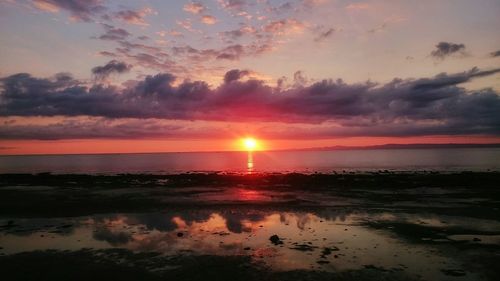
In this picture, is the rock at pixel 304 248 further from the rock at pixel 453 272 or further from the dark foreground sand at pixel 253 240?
the rock at pixel 453 272

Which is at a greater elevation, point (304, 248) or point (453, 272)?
point (304, 248)

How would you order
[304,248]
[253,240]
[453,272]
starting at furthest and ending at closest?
[253,240] < [304,248] < [453,272]

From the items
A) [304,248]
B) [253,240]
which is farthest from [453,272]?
[253,240]

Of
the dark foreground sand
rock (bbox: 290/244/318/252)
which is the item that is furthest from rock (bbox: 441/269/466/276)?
rock (bbox: 290/244/318/252)

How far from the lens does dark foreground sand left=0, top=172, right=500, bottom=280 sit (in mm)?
13477

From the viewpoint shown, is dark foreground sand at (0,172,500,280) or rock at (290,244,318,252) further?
rock at (290,244,318,252)

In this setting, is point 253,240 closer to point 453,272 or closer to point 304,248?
point 304,248

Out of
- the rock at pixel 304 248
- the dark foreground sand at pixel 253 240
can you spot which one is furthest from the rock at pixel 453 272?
the rock at pixel 304 248

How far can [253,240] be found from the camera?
18094mm

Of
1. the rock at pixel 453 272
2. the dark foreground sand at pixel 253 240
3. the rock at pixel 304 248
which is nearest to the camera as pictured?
the rock at pixel 453 272

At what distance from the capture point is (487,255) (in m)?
15.3

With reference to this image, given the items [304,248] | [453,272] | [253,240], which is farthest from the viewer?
[253,240]

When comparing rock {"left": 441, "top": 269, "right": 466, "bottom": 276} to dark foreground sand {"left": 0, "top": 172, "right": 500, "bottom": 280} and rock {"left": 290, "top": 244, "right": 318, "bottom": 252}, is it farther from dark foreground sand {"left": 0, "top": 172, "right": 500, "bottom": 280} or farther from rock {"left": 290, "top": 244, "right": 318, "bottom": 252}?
rock {"left": 290, "top": 244, "right": 318, "bottom": 252}

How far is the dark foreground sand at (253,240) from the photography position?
13477mm
